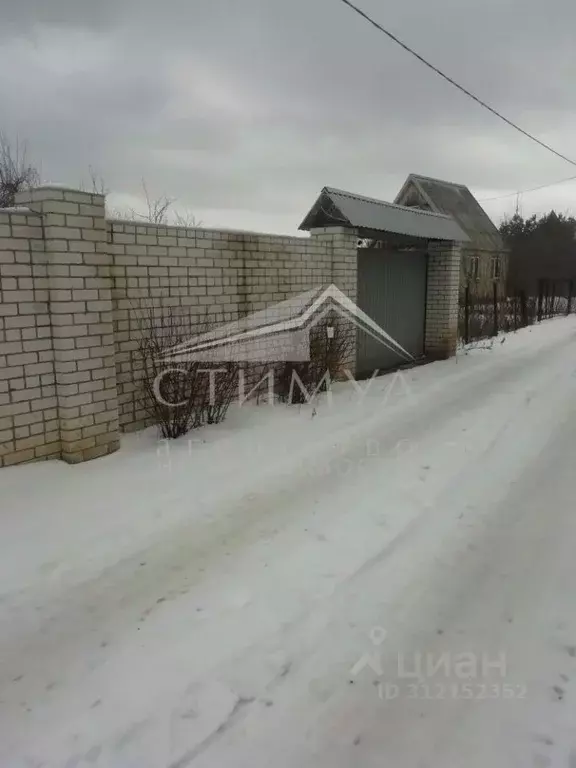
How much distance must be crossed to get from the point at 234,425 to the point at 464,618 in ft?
9.94

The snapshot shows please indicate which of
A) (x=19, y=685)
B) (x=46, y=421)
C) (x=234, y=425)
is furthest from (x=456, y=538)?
(x=46, y=421)

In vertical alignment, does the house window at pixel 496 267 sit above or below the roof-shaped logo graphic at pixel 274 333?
above

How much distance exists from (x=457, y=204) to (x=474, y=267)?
3214 millimetres

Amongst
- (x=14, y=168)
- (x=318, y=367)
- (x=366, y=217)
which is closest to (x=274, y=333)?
(x=318, y=367)

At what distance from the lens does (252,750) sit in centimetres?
158

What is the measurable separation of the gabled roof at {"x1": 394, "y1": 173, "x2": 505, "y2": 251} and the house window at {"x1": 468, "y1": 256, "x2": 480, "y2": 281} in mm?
612

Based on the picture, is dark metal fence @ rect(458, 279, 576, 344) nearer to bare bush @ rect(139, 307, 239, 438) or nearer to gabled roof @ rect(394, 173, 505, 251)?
gabled roof @ rect(394, 173, 505, 251)

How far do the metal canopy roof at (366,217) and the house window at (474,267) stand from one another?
659 inches

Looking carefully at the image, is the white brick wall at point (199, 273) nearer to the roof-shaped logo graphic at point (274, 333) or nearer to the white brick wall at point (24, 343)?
the roof-shaped logo graphic at point (274, 333)

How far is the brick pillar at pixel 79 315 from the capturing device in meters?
3.44

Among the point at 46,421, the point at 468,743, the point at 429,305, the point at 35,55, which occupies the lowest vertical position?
the point at 468,743

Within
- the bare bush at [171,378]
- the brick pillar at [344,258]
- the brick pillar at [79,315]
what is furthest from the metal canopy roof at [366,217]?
the brick pillar at [79,315]

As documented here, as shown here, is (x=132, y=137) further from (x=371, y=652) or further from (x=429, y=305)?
(x=371, y=652)

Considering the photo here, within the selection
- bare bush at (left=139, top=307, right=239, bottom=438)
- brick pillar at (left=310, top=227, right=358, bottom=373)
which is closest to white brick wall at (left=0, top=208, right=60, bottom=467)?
bare bush at (left=139, top=307, right=239, bottom=438)
